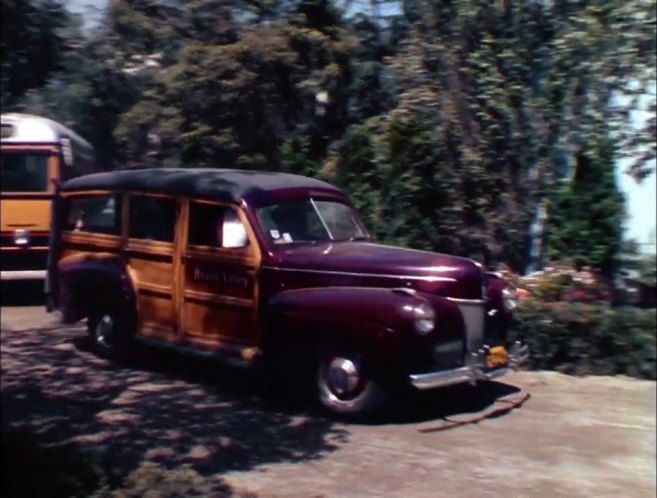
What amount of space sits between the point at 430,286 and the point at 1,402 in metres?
2.64

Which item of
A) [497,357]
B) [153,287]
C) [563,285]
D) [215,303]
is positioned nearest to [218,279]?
[215,303]

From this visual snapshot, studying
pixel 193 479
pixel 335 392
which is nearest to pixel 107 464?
pixel 193 479

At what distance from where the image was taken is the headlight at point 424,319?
601 centimetres

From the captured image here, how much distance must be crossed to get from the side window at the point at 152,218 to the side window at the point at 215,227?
126 mm

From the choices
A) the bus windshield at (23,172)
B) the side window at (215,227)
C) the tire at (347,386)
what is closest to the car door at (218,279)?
the side window at (215,227)

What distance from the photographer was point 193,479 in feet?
16.7

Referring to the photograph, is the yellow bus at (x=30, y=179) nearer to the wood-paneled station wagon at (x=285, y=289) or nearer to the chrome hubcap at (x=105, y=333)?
the wood-paneled station wagon at (x=285, y=289)

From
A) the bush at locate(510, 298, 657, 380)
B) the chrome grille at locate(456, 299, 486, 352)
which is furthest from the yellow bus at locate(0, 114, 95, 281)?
the bush at locate(510, 298, 657, 380)

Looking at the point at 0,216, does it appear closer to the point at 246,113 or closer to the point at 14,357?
the point at 14,357

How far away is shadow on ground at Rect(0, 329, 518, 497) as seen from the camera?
15.3 feet

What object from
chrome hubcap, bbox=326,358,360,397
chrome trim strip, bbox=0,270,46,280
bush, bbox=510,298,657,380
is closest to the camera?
chrome trim strip, bbox=0,270,46,280

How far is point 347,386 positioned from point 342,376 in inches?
2.6

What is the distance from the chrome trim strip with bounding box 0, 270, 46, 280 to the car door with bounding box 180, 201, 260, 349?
94 cm

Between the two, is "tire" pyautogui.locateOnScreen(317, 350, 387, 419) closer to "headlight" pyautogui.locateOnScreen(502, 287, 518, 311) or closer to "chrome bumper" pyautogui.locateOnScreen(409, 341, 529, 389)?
"chrome bumper" pyautogui.locateOnScreen(409, 341, 529, 389)
